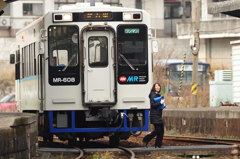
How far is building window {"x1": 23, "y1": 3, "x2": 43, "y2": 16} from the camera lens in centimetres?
6712

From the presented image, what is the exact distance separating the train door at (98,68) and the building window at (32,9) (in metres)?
48.6

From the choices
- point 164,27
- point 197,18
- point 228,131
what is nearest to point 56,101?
point 228,131

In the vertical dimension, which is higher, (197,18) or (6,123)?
(197,18)

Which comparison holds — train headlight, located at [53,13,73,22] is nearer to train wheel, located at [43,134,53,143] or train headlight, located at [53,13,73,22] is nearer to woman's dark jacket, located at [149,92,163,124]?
woman's dark jacket, located at [149,92,163,124]

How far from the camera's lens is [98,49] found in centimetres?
1903

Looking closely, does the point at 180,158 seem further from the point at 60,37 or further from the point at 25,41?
the point at 25,41

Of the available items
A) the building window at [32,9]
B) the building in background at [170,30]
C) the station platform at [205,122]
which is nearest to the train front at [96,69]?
the station platform at [205,122]

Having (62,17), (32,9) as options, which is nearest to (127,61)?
(62,17)

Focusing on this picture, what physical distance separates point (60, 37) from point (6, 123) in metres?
5.13

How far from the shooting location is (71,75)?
62.2ft

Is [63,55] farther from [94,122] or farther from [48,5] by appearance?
[48,5]

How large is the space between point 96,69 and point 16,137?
207 inches

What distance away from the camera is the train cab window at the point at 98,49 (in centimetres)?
1898

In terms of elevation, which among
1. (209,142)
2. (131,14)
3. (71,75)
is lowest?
(209,142)
